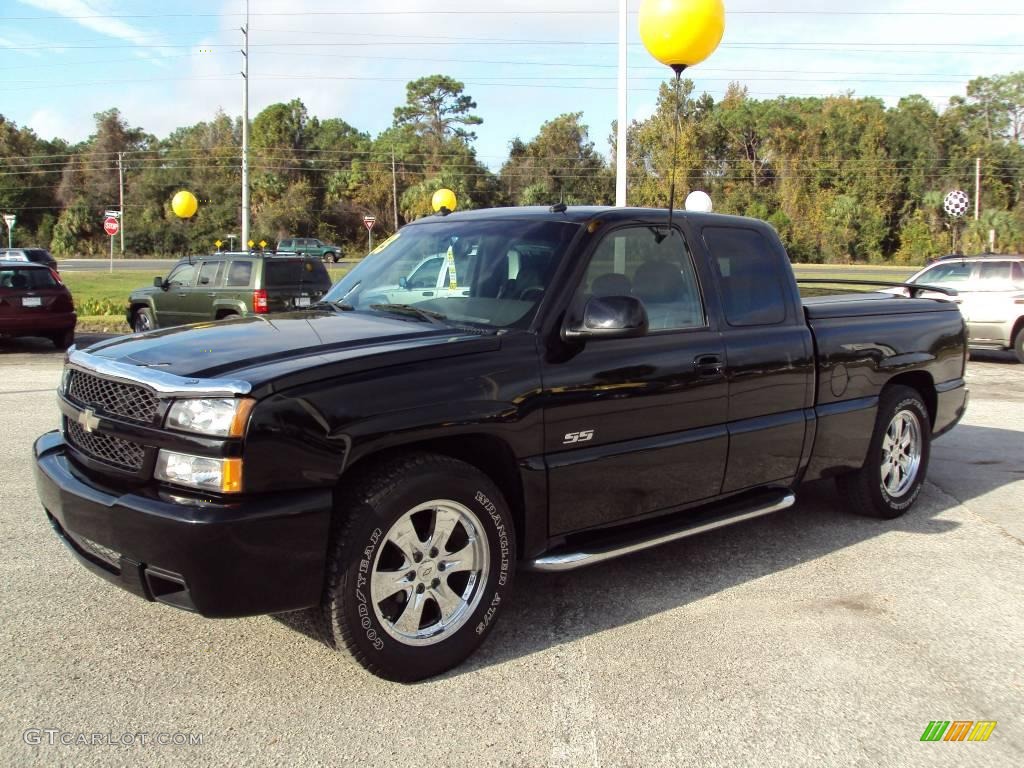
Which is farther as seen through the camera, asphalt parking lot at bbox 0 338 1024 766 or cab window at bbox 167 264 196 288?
cab window at bbox 167 264 196 288

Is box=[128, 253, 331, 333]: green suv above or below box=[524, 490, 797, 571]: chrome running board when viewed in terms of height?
above

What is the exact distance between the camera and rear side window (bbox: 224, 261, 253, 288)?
15062 mm

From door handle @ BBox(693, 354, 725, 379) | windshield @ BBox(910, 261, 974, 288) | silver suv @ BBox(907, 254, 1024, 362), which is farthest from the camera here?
windshield @ BBox(910, 261, 974, 288)

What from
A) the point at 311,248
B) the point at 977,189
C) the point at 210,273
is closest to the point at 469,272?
the point at 210,273

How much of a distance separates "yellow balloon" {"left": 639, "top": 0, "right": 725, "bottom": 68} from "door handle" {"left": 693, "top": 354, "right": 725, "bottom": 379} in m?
6.18

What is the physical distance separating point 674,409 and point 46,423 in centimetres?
663

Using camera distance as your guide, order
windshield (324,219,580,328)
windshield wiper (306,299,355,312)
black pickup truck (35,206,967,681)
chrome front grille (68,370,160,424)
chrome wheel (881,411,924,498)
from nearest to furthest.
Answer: black pickup truck (35,206,967,681)
chrome front grille (68,370,160,424)
windshield (324,219,580,328)
windshield wiper (306,299,355,312)
chrome wheel (881,411,924,498)

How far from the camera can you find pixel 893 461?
232 inches

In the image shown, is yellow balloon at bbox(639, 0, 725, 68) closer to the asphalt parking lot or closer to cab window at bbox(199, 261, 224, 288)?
the asphalt parking lot

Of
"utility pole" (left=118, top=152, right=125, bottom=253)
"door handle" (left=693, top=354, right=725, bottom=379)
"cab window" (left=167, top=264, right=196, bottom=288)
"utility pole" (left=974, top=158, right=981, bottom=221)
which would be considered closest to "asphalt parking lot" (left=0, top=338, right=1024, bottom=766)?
"door handle" (left=693, top=354, right=725, bottom=379)

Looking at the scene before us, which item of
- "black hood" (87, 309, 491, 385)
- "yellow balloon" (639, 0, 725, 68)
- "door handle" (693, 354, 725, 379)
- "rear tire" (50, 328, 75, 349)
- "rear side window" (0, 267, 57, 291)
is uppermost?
"yellow balloon" (639, 0, 725, 68)

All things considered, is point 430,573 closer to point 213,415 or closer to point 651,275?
point 213,415

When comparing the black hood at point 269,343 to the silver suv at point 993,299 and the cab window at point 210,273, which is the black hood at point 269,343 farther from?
the silver suv at point 993,299

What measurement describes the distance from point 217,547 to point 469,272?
1.91 meters
